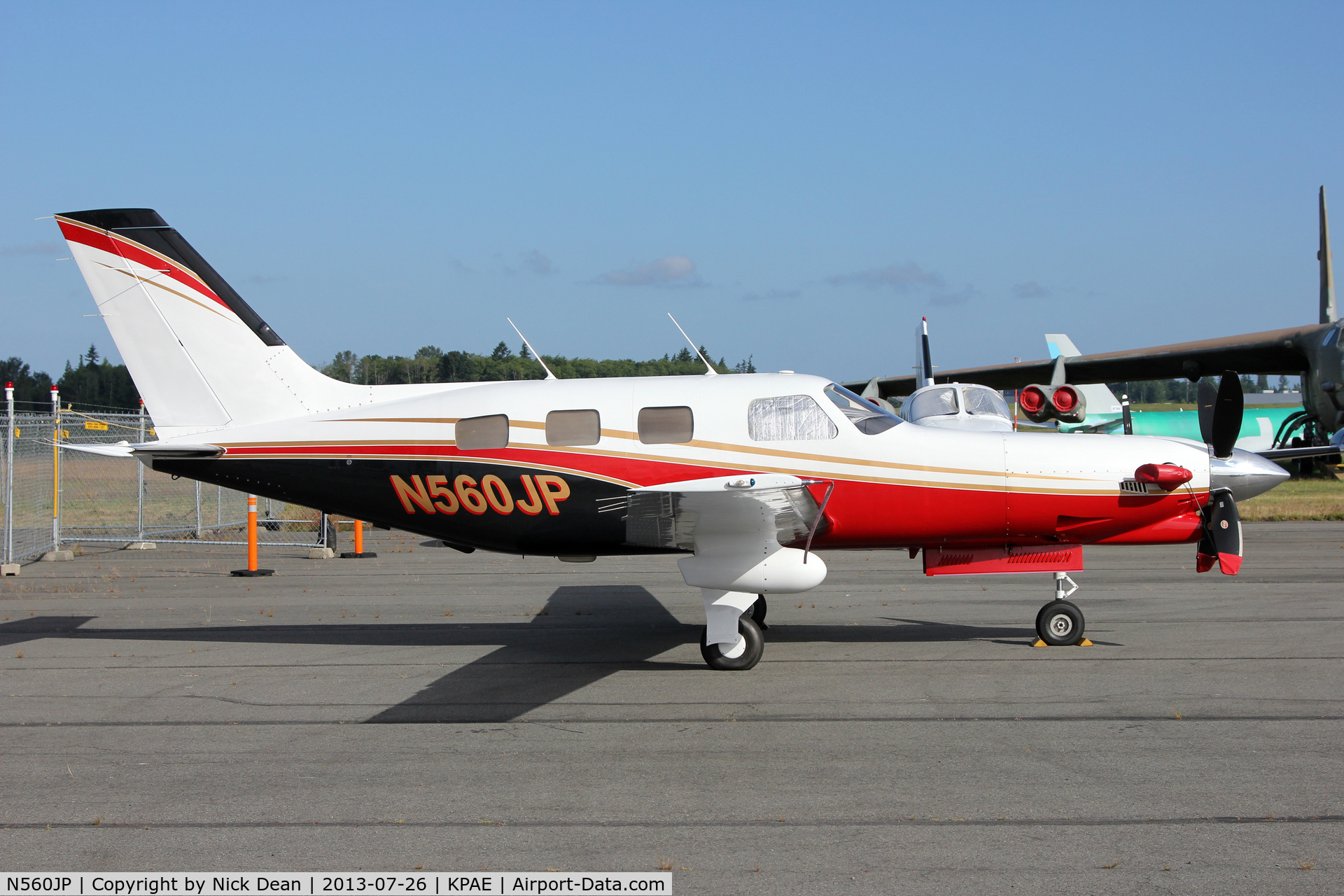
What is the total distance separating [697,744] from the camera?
627 cm

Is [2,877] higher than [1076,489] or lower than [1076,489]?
lower

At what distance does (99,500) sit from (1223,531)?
72.7 ft

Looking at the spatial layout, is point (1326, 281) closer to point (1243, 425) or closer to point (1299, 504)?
point (1299, 504)

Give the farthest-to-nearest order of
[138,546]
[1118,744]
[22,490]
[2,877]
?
[138,546] → [22,490] → [1118,744] → [2,877]

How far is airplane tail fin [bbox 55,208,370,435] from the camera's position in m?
9.48

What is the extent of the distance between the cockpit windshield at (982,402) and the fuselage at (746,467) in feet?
16.0

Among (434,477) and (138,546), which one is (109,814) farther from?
(138,546)

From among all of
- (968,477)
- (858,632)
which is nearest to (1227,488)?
(968,477)

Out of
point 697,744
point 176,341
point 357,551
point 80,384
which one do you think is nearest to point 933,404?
point 697,744

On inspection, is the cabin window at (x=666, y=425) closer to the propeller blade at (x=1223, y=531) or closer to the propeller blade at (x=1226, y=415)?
the propeller blade at (x=1223, y=531)

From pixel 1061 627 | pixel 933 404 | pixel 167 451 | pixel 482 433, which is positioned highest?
pixel 933 404

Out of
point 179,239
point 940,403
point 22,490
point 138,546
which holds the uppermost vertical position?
point 179,239

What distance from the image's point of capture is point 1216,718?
21.4 feet

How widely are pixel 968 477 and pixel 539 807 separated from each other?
5167 mm
